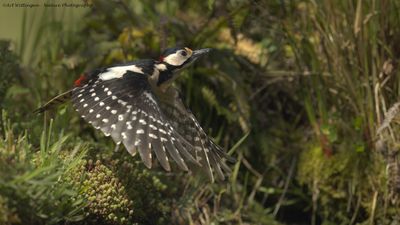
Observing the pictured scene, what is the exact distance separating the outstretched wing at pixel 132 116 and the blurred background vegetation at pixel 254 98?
24 cm

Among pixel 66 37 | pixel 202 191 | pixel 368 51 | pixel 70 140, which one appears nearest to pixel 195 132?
pixel 202 191

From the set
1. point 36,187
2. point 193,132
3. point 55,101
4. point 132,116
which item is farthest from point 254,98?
point 36,187

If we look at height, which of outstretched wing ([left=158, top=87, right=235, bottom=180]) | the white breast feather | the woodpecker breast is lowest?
outstretched wing ([left=158, top=87, right=235, bottom=180])

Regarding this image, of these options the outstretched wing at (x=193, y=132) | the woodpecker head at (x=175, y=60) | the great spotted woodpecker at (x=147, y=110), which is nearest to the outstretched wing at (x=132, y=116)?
the great spotted woodpecker at (x=147, y=110)

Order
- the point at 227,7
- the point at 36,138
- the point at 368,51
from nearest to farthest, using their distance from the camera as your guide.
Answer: the point at 36,138
the point at 368,51
the point at 227,7

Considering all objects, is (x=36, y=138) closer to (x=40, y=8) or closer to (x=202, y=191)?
(x=202, y=191)

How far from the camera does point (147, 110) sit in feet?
13.5

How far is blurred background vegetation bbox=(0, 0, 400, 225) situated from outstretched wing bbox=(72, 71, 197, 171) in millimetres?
238

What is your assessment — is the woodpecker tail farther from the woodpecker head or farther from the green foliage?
the green foliage

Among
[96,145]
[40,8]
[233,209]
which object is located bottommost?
[233,209]

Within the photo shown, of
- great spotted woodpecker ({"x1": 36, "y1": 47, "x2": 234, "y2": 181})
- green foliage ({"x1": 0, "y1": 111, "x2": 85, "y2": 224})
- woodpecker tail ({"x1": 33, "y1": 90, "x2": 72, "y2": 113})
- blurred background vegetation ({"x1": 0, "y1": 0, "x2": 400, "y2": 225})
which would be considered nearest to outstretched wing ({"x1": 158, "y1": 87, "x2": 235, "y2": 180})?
great spotted woodpecker ({"x1": 36, "y1": 47, "x2": 234, "y2": 181})

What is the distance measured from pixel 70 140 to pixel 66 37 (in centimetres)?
141

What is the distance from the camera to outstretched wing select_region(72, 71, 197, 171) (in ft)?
12.7

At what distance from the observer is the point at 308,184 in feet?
17.3
